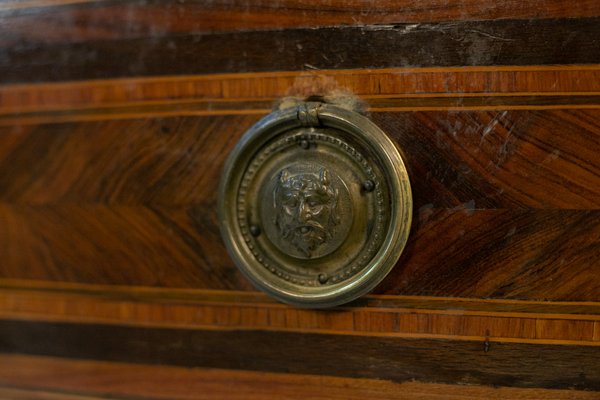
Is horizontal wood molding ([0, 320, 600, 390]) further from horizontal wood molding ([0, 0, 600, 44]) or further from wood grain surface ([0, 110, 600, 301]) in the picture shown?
horizontal wood molding ([0, 0, 600, 44])

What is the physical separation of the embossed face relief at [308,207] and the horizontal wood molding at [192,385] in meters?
0.20

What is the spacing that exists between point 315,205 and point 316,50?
0.21m

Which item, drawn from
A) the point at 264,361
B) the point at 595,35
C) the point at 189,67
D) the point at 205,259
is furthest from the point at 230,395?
the point at 595,35

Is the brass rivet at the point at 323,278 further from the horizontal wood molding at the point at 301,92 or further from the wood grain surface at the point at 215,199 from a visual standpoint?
the horizontal wood molding at the point at 301,92

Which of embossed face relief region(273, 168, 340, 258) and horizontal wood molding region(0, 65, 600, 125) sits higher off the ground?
horizontal wood molding region(0, 65, 600, 125)

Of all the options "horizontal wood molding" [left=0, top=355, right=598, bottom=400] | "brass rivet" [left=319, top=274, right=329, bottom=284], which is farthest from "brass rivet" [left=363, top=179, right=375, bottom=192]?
"horizontal wood molding" [left=0, top=355, right=598, bottom=400]

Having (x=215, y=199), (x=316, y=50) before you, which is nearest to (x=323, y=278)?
(x=215, y=199)

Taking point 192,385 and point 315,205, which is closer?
point 315,205

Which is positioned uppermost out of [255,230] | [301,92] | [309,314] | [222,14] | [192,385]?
[222,14]

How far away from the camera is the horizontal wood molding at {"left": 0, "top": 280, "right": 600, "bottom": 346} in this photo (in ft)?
2.77

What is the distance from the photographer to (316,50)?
91 centimetres

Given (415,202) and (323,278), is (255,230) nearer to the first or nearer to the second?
(323,278)

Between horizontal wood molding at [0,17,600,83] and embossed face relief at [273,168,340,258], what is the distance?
0.16 m

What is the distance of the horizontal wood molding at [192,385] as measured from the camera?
883 millimetres
